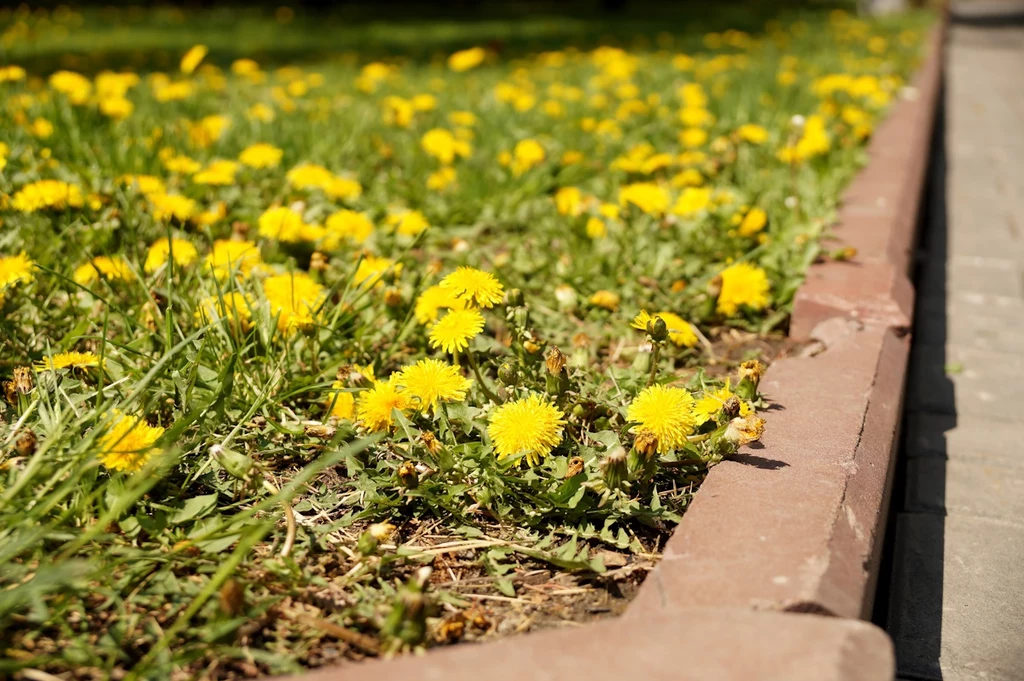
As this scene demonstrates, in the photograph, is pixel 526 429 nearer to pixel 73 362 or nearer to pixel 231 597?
pixel 231 597

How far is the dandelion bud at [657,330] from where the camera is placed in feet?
5.54

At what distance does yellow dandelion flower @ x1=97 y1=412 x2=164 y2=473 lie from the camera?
134 centimetres

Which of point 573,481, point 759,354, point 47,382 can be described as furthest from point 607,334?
point 47,382

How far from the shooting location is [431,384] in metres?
1.57

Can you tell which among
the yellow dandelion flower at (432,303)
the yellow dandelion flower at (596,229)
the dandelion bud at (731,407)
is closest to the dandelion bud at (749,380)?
the dandelion bud at (731,407)

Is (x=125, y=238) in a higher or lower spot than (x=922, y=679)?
higher

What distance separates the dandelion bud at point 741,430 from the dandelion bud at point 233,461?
2.36 ft

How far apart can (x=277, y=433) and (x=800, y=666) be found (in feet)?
3.26

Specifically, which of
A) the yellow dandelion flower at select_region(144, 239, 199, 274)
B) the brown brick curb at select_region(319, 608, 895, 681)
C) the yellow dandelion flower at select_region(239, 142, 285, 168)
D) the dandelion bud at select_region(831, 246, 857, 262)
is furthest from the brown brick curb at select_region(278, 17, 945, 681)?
the yellow dandelion flower at select_region(239, 142, 285, 168)

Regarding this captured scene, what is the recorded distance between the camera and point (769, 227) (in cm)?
273

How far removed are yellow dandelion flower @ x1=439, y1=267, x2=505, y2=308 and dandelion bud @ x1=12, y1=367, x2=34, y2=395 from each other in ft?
2.23

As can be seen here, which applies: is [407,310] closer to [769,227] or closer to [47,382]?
[47,382]

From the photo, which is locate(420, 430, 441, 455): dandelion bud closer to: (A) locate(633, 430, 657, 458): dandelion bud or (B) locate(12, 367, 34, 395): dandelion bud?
(A) locate(633, 430, 657, 458): dandelion bud

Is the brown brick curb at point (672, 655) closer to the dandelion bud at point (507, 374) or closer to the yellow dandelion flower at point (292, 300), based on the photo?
Result: the dandelion bud at point (507, 374)
